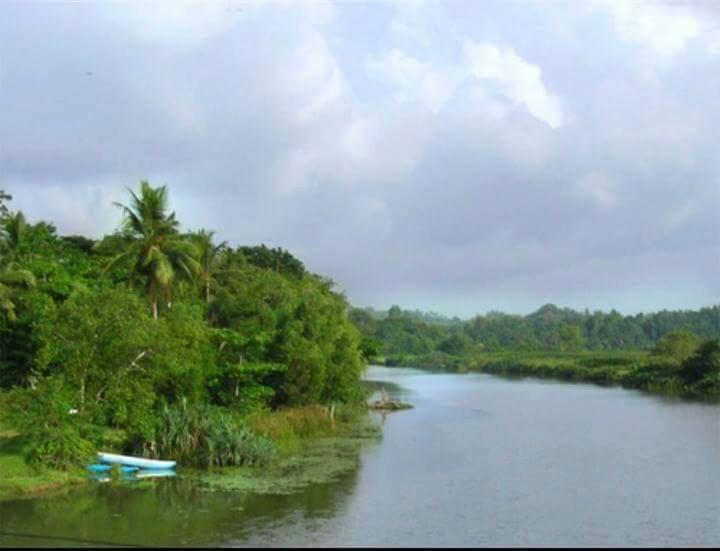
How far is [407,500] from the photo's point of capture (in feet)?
66.4

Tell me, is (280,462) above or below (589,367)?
below

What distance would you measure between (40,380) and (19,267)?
32.8 ft

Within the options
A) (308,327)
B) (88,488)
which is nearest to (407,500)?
(88,488)

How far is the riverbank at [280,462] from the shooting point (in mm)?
19453

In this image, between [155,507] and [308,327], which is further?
[308,327]

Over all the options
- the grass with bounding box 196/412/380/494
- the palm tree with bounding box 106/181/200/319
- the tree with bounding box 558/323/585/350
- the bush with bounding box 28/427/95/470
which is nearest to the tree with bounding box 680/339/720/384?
the grass with bounding box 196/412/380/494

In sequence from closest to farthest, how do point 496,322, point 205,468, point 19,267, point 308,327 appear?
point 205,468
point 19,267
point 308,327
point 496,322

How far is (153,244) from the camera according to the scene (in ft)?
94.9

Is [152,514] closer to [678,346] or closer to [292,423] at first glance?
[292,423]

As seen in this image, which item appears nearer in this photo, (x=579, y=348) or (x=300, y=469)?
(x=300, y=469)

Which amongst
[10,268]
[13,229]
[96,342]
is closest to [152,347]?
[96,342]

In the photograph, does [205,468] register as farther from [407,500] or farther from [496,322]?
[496,322]

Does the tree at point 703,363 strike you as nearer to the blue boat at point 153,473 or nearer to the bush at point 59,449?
the blue boat at point 153,473

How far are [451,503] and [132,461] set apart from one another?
26.4ft
